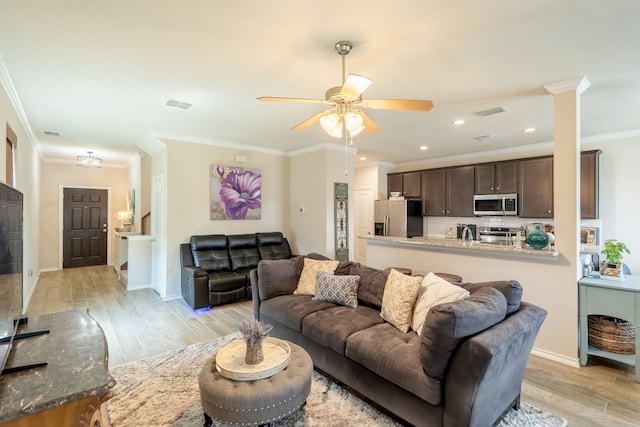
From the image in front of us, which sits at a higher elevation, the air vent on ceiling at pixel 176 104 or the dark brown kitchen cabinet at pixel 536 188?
the air vent on ceiling at pixel 176 104

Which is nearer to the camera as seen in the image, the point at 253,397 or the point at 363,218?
the point at 253,397

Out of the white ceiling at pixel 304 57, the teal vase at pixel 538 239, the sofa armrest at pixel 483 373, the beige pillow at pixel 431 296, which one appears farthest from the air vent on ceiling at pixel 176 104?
the teal vase at pixel 538 239

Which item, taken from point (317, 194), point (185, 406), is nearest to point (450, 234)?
point (317, 194)

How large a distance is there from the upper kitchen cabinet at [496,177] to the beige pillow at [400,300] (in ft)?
13.8

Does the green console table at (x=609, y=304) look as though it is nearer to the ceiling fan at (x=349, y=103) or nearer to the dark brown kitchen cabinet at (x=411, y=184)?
the ceiling fan at (x=349, y=103)

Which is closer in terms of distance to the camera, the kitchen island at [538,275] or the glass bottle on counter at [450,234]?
the kitchen island at [538,275]

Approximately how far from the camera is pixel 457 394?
67.8 inches

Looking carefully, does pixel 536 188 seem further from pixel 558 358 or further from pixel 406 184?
pixel 558 358

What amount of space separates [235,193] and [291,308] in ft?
10.8

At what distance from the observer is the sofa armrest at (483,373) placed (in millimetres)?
1669

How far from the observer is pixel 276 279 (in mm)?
3439

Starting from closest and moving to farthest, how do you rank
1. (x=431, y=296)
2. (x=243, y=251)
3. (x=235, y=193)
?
(x=431, y=296), (x=243, y=251), (x=235, y=193)

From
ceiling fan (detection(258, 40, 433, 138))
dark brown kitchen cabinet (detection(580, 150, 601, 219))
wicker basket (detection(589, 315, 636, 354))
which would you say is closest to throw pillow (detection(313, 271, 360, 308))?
ceiling fan (detection(258, 40, 433, 138))

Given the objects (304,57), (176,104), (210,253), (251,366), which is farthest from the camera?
(210,253)
